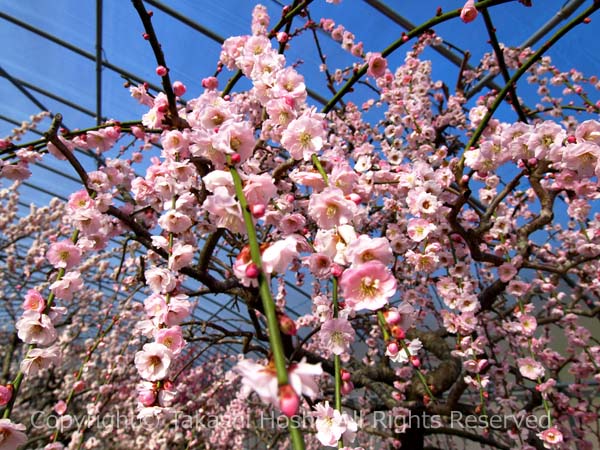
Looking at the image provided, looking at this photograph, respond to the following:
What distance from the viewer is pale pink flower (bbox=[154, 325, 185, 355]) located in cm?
99

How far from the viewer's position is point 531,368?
206 centimetres

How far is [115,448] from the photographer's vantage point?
558cm

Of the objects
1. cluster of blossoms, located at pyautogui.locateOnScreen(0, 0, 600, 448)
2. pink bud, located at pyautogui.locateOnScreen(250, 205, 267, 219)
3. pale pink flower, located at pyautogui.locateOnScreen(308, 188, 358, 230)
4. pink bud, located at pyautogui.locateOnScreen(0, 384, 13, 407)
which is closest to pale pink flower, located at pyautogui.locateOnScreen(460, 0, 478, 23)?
cluster of blossoms, located at pyautogui.locateOnScreen(0, 0, 600, 448)

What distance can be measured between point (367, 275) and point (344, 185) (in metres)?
0.35

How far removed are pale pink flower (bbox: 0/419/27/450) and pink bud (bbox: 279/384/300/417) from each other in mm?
929

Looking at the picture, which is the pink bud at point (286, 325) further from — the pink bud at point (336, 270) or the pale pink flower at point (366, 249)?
the pink bud at point (336, 270)

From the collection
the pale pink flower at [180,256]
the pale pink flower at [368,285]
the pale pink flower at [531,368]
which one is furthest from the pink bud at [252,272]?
the pale pink flower at [531,368]

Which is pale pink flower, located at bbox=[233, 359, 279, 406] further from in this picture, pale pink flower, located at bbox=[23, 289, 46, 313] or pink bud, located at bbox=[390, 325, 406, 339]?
pale pink flower, located at bbox=[23, 289, 46, 313]

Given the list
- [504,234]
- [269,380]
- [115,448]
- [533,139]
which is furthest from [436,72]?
[115,448]

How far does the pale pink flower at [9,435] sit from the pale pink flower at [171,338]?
423 mm

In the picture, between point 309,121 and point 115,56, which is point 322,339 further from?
point 115,56

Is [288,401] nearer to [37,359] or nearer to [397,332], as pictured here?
[397,332]

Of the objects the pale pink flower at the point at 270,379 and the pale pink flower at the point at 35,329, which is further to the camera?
the pale pink flower at the point at 35,329

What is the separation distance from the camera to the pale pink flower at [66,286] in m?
1.21
